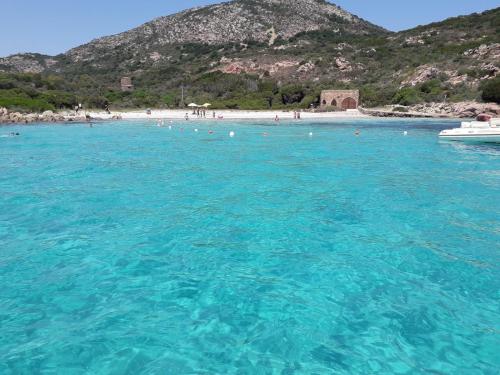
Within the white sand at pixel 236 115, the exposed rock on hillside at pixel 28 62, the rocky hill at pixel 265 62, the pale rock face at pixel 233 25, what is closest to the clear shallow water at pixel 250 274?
Result: the white sand at pixel 236 115

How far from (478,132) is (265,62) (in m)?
73.7

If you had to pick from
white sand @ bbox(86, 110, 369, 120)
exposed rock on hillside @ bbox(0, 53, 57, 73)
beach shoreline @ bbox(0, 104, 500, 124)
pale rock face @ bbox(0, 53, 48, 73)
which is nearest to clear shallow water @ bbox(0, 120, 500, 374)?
beach shoreline @ bbox(0, 104, 500, 124)

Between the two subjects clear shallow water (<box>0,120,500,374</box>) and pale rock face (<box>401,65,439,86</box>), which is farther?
pale rock face (<box>401,65,439,86</box>)

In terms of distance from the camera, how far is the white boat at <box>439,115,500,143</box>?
26000mm

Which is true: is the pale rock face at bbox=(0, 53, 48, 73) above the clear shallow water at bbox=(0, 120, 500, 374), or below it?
above

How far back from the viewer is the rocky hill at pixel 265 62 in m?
61.6

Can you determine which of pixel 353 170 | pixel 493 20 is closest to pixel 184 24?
pixel 493 20

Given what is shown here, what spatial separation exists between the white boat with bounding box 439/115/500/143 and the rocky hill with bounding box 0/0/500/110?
980 inches

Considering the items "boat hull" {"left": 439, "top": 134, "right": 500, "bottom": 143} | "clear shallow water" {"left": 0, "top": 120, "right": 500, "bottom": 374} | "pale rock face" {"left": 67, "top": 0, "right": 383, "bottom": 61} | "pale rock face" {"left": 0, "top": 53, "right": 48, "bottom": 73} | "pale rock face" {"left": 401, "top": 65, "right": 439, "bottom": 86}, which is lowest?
"clear shallow water" {"left": 0, "top": 120, "right": 500, "bottom": 374}

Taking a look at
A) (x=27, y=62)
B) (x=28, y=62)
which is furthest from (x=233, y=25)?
(x=27, y=62)

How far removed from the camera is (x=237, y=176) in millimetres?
16188

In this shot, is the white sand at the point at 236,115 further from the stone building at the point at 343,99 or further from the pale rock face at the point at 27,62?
the pale rock face at the point at 27,62

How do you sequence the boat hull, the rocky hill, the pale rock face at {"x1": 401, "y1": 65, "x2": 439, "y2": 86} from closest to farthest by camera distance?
the boat hull
the rocky hill
the pale rock face at {"x1": 401, "y1": 65, "x2": 439, "y2": 86}

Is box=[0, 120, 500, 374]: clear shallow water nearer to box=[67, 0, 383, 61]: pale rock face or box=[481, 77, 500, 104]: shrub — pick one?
box=[481, 77, 500, 104]: shrub
